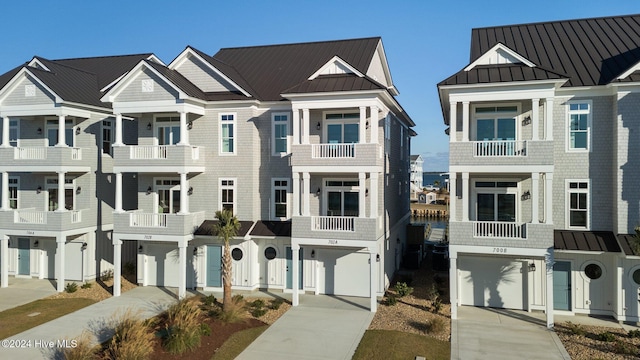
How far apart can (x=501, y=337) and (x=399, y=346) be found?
3.69 meters

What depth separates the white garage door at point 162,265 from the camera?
22031 millimetres

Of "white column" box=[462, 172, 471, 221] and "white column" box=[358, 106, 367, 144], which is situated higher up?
"white column" box=[358, 106, 367, 144]

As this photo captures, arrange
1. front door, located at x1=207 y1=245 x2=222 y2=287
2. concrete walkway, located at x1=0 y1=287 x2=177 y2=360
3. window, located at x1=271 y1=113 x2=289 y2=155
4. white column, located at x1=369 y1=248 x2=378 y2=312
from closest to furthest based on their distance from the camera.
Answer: concrete walkway, located at x1=0 y1=287 x2=177 y2=360, white column, located at x1=369 y1=248 x2=378 y2=312, window, located at x1=271 y1=113 x2=289 y2=155, front door, located at x1=207 y1=245 x2=222 y2=287

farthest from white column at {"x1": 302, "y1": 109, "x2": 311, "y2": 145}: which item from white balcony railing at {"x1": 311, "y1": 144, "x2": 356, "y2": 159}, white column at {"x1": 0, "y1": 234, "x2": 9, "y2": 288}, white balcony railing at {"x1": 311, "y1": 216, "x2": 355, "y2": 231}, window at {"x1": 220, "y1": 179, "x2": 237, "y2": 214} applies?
white column at {"x1": 0, "y1": 234, "x2": 9, "y2": 288}

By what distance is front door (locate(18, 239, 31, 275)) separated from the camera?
78.6 feet

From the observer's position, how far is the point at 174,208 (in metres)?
22.1

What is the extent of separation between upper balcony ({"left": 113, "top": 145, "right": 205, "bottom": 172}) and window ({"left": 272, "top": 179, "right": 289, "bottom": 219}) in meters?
3.54

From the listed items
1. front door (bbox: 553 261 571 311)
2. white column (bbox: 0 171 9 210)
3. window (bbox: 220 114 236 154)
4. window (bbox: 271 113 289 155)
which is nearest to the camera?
front door (bbox: 553 261 571 311)

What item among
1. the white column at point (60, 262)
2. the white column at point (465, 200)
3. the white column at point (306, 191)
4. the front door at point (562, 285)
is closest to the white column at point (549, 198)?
the front door at point (562, 285)

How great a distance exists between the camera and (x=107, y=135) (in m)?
23.9

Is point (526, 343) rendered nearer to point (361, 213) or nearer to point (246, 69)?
point (361, 213)

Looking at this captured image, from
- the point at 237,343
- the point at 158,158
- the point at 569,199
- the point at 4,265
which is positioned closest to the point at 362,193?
the point at 237,343

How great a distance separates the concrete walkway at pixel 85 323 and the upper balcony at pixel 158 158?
5651 mm

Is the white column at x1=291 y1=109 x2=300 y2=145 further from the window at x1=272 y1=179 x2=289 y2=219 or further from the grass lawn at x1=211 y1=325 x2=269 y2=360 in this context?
the grass lawn at x1=211 y1=325 x2=269 y2=360
